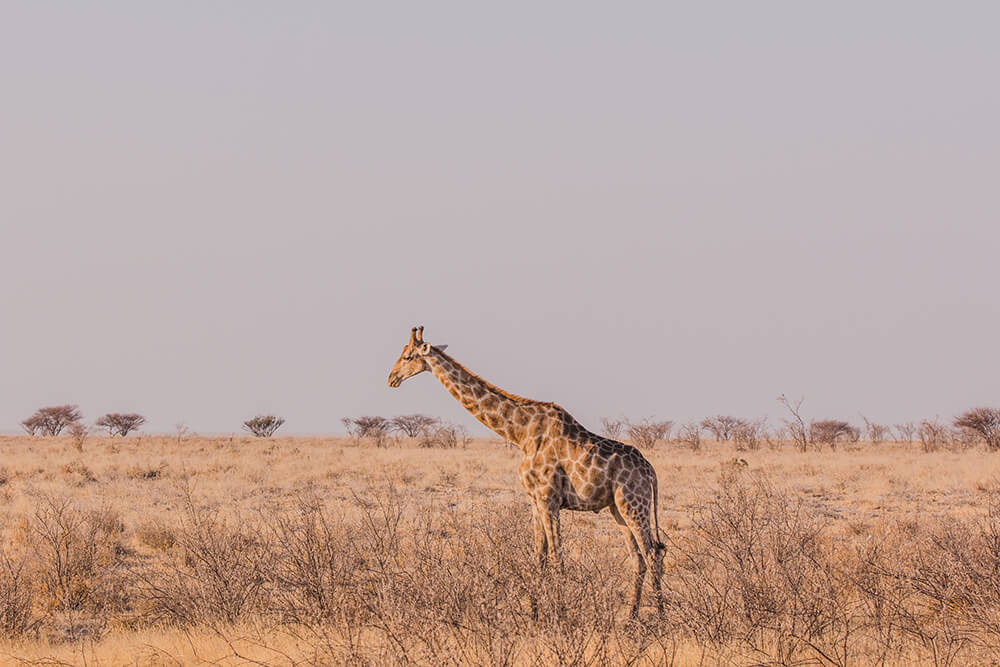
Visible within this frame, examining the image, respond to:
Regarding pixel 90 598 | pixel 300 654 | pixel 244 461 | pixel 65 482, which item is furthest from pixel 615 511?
pixel 244 461

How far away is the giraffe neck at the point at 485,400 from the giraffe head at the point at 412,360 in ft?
0.31

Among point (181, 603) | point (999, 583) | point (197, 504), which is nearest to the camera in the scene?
point (999, 583)

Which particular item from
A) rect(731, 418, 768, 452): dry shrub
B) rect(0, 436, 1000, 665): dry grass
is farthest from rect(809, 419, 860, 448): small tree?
rect(0, 436, 1000, 665): dry grass

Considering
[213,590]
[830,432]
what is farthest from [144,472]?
[830,432]

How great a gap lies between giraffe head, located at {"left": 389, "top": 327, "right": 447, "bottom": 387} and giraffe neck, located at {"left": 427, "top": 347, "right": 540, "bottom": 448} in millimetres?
96

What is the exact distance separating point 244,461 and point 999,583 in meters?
32.6

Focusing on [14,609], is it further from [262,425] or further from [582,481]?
[262,425]

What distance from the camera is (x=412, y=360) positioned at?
1212 centimetres

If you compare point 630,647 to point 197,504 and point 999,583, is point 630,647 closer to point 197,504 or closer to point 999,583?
point 999,583

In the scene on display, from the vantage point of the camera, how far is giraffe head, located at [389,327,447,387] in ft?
39.6

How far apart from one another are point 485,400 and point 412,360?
975mm

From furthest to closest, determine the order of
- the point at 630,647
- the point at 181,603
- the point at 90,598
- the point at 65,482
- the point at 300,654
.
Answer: the point at 65,482 < the point at 90,598 < the point at 181,603 < the point at 300,654 < the point at 630,647

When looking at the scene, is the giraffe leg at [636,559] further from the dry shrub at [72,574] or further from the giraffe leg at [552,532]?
A: the dry shrub at [72,574]

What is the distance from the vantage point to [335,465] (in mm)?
36625
